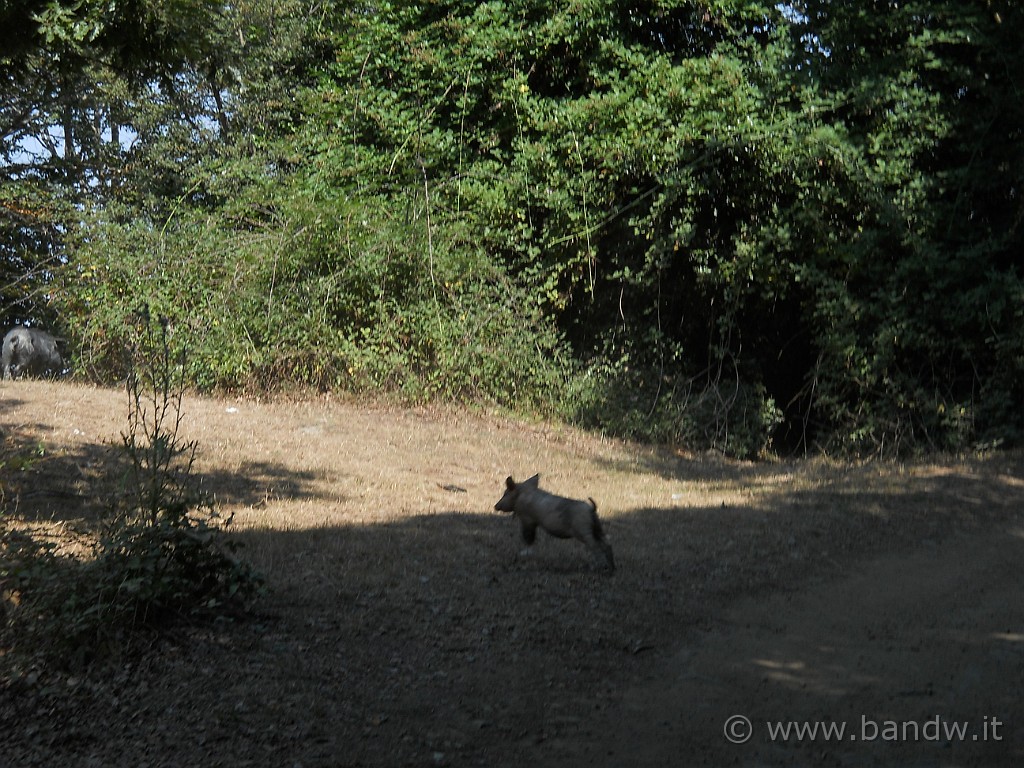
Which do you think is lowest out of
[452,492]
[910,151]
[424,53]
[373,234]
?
[452,492]

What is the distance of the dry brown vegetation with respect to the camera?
16.2ft

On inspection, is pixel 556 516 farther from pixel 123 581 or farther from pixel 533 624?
pixel 123 581

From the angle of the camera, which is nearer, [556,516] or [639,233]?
[556,516]

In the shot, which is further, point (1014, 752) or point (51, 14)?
point (51, 14)

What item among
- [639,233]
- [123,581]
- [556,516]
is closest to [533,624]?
[556,516]

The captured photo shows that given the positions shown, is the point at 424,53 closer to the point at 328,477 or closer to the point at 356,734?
the point at 328,477

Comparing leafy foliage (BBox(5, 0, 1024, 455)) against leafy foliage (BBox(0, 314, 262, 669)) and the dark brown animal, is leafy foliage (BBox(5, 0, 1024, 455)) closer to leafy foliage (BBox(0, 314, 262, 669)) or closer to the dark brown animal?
the dark brown animal

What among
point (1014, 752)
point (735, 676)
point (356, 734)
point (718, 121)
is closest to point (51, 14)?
point (356, 734)

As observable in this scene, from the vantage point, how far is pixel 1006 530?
10.1 m

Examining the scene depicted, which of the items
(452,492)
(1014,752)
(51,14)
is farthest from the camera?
(452,492)

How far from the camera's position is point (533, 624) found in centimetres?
656

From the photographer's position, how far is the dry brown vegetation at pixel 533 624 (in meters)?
4.95

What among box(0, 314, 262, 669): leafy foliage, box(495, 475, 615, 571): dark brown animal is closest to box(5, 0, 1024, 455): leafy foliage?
box(495, 475, 615, 571): dark brown animal

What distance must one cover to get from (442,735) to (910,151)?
11765 millimetres
